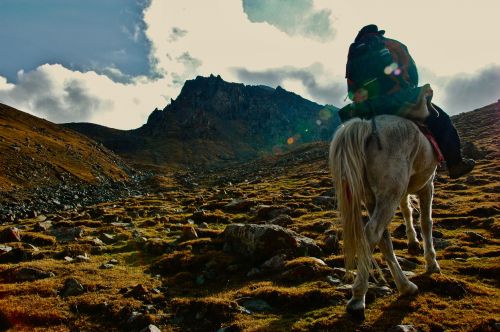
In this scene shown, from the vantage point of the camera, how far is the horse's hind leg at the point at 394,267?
7057mm

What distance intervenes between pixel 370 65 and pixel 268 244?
224 inches

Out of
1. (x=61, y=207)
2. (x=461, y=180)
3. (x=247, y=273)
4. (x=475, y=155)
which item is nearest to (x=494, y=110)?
(x=475, y=155)

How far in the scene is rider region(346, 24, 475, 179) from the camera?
8102 millimetres

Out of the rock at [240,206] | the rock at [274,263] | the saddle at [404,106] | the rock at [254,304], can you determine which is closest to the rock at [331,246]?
the rock at [274,263]

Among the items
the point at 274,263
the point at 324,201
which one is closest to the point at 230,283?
the point at 274,263

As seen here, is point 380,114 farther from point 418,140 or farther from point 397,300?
point 397,300

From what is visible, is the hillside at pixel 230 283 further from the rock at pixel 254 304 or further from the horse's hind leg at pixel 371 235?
the horse's hind leg at pixel 371 235

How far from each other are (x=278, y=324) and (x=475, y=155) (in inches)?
2155

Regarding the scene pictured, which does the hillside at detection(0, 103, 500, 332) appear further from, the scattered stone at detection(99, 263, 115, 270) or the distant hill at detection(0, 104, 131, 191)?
the distant hill at detection(0, 104, 131, 191)

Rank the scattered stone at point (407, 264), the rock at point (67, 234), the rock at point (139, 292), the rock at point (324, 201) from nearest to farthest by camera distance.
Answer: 1. the rock at point (139, 292)
2. the scattered stone at point (407, 264)
3. the rock at point (67, 234)
4. the rock at point (324, 201)

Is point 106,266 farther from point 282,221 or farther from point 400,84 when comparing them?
point 400,84

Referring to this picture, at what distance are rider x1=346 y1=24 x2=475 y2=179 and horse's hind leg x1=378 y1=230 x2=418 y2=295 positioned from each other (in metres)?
2.83

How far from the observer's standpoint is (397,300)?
286 inches

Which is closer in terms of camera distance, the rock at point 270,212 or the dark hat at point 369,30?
the dark hat at point 369,30
